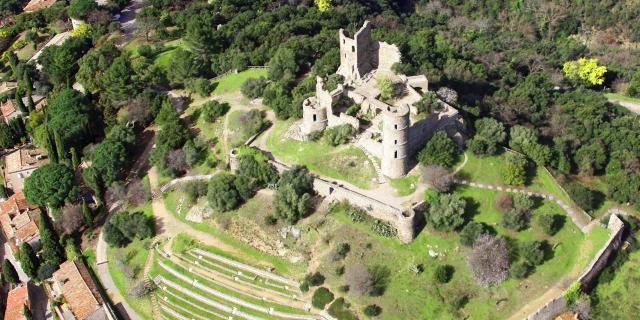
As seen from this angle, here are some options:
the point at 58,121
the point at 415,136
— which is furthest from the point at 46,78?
the point at 415,136

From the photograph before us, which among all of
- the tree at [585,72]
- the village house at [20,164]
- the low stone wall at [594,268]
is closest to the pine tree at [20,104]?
the village house at [20,164]

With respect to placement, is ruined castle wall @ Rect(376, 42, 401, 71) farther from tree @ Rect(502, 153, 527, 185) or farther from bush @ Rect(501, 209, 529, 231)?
bush @ Rect(501, 209, 529, 231)

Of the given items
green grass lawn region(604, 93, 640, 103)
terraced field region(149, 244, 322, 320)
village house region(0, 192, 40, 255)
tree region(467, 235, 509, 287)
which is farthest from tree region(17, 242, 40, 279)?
green grass lawn region(604, 93, 640, 103)

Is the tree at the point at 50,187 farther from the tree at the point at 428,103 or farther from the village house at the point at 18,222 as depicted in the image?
the tree at the point at 428,103

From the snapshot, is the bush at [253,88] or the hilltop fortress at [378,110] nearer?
the hilltop fortress at [378,110]

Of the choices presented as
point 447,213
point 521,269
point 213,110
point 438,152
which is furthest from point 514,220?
Answer: point 213,110

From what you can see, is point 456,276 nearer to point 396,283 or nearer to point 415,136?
point 396,283
